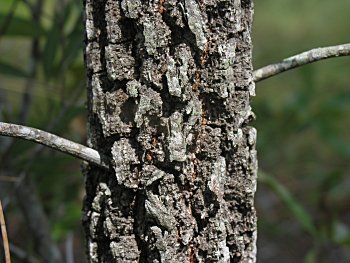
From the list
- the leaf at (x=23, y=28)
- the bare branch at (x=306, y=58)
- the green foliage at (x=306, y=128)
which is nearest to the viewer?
the bare branch at (x=306, y=58)

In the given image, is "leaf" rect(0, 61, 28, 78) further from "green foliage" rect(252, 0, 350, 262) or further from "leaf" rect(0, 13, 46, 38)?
"green foliage" rect(252, 0, 350, 262)

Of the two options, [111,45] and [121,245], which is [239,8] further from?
[121,245]

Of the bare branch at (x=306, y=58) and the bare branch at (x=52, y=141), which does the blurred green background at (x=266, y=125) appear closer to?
the bare branch at (x=52, y=141)

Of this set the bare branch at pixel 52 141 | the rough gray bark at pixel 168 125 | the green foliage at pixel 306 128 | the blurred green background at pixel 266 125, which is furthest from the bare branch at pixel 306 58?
the green foliage at pixel 306 128

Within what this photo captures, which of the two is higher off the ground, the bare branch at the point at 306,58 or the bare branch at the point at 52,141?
the bare branch at the point at 306,58

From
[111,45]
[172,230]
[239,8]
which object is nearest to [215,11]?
[239,8]

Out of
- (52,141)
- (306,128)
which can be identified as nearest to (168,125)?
(52,141)

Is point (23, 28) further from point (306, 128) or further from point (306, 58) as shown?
point (306, 128)

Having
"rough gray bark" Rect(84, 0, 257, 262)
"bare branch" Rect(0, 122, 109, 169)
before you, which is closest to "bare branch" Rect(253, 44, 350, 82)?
"rough gray bark" Rect(84, 0, 257, 262)
